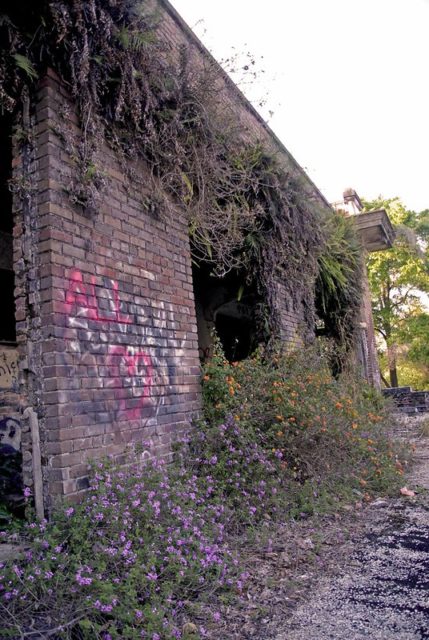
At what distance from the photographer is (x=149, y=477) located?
3572mm

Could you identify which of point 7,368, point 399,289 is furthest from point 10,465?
point 399,289

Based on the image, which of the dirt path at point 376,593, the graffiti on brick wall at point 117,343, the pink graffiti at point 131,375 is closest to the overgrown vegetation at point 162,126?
the graffiti on brick wall at point 117,343

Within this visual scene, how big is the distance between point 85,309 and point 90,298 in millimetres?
108

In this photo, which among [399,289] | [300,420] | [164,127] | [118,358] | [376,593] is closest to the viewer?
[376,593]

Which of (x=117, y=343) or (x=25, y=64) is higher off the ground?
(x=25, y=64)

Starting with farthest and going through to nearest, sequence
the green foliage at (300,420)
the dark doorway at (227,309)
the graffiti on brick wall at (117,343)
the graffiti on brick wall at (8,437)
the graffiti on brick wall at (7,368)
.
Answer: the dark doorway at (227,309) < the graffiti on brick wall at (7,368) < the green foliage at (300,420) < the graffiti on brick wall at (8,437) < the graffiti on brick wall at (117,343)

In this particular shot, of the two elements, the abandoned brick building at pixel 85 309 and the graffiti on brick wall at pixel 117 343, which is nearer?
the abandoned brick building at pixel 85 309

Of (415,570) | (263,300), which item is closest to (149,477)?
(415,570)

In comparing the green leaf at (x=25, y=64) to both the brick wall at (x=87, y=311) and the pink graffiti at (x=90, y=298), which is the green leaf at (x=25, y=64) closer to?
the brick wall at (x=87, y=311)

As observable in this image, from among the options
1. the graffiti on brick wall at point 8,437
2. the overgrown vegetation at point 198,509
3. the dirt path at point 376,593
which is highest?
the graffiti on brick wall at point 8,437

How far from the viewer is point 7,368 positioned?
17.0 ft

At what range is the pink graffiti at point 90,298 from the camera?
347 cm

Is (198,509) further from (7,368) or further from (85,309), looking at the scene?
(7,368)

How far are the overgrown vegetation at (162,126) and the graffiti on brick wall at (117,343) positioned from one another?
663 millimetres
